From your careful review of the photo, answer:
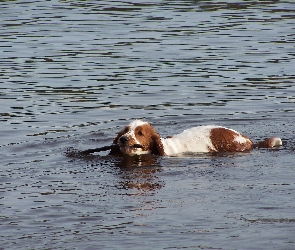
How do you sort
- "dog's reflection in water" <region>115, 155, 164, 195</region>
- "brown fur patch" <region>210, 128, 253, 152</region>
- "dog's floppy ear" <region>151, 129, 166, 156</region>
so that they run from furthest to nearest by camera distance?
"brown fur patch" <region>210, 128, 253, 152</region>, "dog's floppy ear" <region>151, 129, 166, 156</region>, "dog's reflection in water" <region>115, 155, 164, 195</region>

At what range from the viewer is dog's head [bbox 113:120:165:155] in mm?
12828

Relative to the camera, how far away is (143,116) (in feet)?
51.1

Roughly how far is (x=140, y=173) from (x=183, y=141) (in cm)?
123

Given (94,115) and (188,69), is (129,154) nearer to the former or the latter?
(94,115)

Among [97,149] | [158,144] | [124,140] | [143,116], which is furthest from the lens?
[143,116]

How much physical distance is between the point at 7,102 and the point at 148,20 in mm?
9894

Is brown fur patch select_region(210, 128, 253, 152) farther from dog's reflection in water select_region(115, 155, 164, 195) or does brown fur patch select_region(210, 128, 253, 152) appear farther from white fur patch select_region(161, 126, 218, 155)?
dog's reflection in water select_region(115, 155, 164, 195)

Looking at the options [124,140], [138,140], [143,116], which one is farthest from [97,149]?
[143,116]

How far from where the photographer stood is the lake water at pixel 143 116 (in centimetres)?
961

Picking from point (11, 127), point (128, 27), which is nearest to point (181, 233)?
point (11, 127)

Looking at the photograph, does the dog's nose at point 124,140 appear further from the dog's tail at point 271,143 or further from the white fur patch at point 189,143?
the dog's tail at point 271,143

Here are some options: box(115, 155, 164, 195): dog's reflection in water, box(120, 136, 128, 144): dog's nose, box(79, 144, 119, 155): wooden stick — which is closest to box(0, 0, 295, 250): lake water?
box(115, 155, 164, 195): dog's reflection in water

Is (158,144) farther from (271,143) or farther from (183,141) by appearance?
(271,143)

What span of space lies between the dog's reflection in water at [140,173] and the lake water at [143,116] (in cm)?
2
